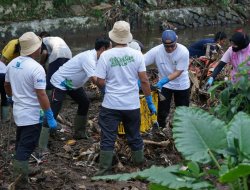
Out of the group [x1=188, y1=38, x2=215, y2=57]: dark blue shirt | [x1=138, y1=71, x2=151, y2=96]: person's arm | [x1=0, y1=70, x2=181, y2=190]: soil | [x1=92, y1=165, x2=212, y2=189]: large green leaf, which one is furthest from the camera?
[x1=188, y1=38, x2=215, y2=57]: dark blue shirt

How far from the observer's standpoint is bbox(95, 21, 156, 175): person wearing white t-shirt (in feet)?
19.1

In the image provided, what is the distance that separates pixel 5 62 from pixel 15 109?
2556 mm

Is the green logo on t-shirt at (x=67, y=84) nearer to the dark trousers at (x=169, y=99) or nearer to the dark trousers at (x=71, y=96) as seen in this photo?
the dark trousers at (x=71, y=96)

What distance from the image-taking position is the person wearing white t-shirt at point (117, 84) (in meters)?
5.83

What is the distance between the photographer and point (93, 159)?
21.6 feet

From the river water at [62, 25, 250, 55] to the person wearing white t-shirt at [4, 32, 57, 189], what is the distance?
40.2 ft

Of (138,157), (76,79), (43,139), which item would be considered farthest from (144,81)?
(43,139)

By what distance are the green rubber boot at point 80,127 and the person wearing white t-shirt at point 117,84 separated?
153cm

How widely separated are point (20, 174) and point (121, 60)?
163 cm

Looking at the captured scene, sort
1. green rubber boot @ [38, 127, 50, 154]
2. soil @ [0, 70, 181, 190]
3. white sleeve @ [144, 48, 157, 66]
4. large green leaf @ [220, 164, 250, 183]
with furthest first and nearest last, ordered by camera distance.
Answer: white sleeve @ [144, 48, 157, 66] < green rubber boot @ [38, 127, 50, 154] < soil @ [0, 70, 181, 190] < large green leaf @ [220, 164, 250, 183]

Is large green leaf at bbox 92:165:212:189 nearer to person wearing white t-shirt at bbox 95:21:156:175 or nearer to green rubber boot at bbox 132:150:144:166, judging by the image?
person wearing white t-shirt at bbox 95:21:156:175

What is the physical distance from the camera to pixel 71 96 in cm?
732

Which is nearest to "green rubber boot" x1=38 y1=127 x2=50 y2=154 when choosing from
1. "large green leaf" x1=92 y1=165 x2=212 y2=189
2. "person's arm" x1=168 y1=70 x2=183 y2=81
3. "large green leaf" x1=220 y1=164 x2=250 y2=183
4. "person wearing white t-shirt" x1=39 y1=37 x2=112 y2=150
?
"person wearing white t-shirt" x1=39 y1=37 x2=112 y2=150

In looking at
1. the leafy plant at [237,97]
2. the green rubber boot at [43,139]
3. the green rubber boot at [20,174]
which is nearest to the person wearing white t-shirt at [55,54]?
the green rubber boot at [43,139]
